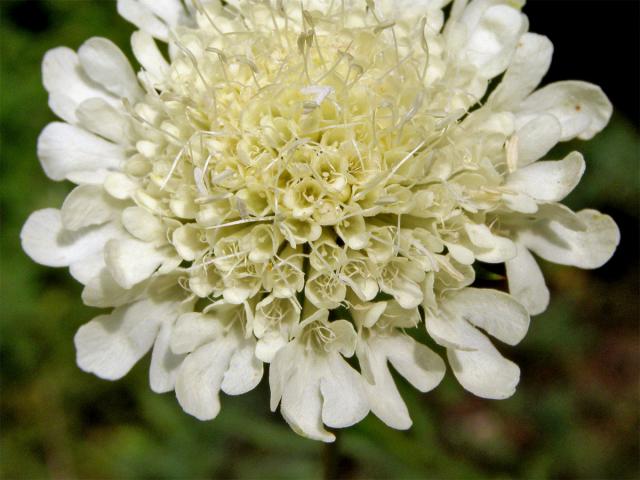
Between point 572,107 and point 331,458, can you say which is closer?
point 572,107

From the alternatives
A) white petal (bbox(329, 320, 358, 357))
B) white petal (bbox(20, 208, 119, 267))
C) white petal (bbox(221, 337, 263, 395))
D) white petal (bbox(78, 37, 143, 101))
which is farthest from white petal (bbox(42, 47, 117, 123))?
white petal (bbox(329, 320, 358, 357))

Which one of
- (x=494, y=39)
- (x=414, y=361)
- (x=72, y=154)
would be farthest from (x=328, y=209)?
(x=72, y=154)

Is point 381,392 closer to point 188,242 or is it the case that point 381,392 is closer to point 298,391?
point 298,391

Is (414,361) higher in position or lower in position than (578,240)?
lower

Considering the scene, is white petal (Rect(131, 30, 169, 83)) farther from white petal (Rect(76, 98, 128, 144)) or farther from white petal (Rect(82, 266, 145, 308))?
white petal (Rect(82, 266, 145, 308))

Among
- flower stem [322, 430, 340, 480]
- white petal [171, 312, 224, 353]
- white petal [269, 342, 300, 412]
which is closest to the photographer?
white petal [269, 342, 300, 412]
